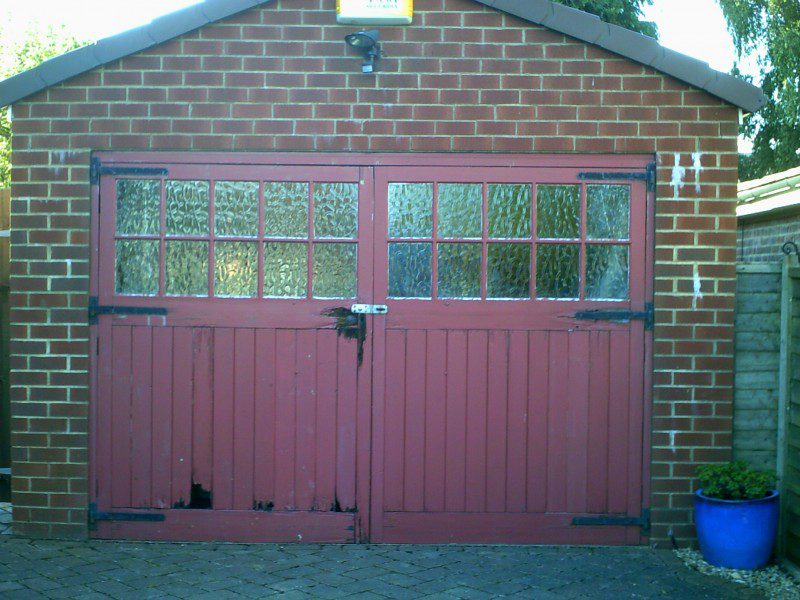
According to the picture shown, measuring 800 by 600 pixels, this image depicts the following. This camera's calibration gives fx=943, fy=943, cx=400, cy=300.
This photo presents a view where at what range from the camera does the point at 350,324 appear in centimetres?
591

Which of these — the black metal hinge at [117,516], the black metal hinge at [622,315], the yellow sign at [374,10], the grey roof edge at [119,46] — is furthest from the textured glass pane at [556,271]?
the black metal hinge at [117,516]

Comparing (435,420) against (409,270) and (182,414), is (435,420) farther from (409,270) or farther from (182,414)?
(182,414)

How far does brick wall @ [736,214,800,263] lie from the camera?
356 inches

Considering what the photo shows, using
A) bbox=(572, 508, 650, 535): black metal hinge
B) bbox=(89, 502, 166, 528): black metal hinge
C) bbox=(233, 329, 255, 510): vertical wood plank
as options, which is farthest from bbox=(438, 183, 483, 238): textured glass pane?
bbox=(89, 502, 166, 528): black metal hinge

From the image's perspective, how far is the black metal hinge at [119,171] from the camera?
19.4 ft

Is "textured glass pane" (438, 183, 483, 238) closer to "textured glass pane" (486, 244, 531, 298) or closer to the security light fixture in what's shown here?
"textured glass pane" (486, 244, 531, 298)

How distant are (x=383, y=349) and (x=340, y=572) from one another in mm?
1380

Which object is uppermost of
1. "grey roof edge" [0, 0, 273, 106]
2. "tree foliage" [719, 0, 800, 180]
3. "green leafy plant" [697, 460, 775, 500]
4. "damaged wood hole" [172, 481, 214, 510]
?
"tree foliage" [719, 0, 800, 180]

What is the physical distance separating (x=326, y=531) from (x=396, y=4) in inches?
130

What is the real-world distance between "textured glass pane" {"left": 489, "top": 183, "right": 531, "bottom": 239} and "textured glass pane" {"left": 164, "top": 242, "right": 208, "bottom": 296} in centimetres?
183

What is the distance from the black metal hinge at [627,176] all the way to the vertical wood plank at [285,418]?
6.88 ft

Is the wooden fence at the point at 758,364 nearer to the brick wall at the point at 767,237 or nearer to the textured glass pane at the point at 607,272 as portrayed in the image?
the textured glass pane at the point at 607,272

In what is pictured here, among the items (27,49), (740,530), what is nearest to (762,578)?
(740,530)

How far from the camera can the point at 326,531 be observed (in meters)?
5.91
